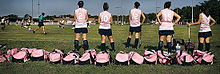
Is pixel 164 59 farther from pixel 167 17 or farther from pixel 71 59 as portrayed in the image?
pixel 71 59

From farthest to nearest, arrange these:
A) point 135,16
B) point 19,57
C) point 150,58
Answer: point 135,16 < point 19,57 < point 150,58

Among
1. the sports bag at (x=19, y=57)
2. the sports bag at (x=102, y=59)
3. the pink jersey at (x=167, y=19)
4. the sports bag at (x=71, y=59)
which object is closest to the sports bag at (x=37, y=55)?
the sports bag at (x=19, y=57)

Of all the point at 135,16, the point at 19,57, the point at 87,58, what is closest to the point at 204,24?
the point at 135,16

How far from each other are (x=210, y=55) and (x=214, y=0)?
365ft

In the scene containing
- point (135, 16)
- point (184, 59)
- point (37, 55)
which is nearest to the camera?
point (184, 59)

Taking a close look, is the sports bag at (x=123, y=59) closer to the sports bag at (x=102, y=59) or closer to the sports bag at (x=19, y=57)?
the sports bag at (x=102, y=59)

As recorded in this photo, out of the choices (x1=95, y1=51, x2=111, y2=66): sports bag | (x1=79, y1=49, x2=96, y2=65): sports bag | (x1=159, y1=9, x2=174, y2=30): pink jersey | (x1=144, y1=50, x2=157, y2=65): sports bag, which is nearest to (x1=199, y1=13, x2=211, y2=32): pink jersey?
(x1=159, y1=9, x2=174, y2=30): pink jersey

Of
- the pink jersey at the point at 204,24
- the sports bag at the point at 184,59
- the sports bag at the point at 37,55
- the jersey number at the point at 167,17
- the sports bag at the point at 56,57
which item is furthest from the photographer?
the pink jersey at the point at 204,24

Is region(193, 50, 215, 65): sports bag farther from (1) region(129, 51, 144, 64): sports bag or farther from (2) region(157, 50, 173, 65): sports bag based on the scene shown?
(1) region(129, 51, 144, 64): sports bag

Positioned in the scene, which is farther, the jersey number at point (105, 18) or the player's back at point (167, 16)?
the jersey number at point (105, 18)

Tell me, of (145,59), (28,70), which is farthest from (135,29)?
(28,70)

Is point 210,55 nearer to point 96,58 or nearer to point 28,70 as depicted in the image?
point 96,58

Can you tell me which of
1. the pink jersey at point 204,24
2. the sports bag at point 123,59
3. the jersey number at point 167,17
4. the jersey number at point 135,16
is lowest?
the sports bag at point 123,59

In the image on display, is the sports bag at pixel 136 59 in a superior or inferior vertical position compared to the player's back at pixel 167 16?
inferior
